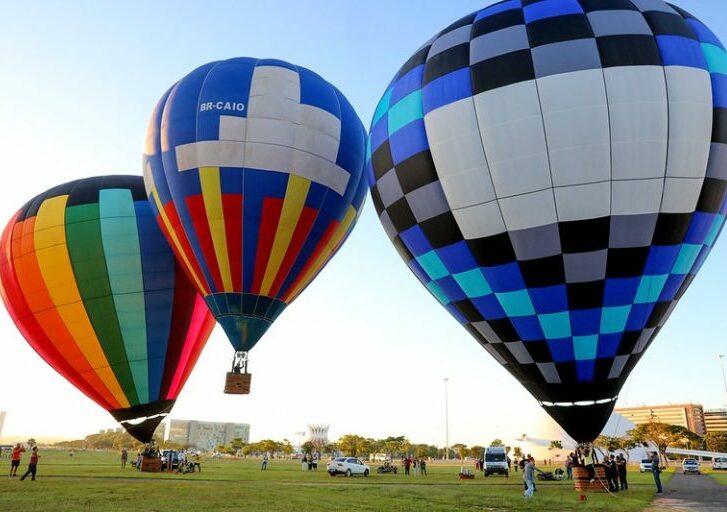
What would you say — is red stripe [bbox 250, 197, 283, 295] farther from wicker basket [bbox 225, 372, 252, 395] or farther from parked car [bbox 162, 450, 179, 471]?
parked car [bbox 162, 450, 179, 471]

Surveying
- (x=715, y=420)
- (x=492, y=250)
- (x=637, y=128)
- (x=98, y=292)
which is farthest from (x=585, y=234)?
(x=715, y=420)

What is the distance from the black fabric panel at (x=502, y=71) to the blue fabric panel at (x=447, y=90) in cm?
16

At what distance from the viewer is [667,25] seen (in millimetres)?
10938

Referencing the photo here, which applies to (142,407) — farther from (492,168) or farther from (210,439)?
(210,439)

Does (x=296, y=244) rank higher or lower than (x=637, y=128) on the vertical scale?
lower

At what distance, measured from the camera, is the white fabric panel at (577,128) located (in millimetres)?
10023

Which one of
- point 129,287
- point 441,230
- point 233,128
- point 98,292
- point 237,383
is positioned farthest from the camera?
point 129,287

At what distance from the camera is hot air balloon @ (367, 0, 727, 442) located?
33.1 feet

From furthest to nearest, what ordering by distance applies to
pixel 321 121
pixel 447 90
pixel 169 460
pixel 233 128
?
pixel 169 460 < pixel 321 121 < pixel 233 128 < pixel 447 90

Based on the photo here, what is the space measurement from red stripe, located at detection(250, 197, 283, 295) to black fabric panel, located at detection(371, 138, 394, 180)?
3149 mm

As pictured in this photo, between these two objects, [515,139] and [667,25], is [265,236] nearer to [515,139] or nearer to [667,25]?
[515,139]

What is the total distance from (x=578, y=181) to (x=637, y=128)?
1.45m

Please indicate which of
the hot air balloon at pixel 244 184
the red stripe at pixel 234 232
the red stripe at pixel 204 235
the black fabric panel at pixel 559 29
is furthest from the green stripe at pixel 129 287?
the black fabric panel at pixel 559 29

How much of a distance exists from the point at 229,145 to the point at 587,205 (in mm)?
9260
